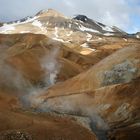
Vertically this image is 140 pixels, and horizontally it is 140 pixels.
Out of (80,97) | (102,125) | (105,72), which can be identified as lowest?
(102,125)

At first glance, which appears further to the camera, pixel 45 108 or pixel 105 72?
pixel 105 72

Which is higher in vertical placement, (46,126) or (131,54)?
(131,54)

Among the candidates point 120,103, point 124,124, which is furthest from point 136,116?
point 120,103

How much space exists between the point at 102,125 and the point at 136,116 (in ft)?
11.4

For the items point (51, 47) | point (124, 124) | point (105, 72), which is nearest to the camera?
point (124, 124)

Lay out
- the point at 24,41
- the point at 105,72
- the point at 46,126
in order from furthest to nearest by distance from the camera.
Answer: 1. the point at 24,41
2. the point at 105,72
3. the point at 46,126

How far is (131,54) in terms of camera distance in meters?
55.3

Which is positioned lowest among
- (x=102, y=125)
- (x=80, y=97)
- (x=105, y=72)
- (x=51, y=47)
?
(x=102, y=125)

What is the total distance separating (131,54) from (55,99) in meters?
13.8

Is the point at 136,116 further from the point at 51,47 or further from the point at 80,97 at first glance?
the point at 51,47

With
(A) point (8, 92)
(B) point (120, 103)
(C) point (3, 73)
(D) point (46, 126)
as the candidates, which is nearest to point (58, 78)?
(C) point (3, 73)

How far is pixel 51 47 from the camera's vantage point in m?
88.9

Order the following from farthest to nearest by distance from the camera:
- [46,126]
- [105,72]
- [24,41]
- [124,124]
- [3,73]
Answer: [24,41]
[3,73]
[105,72]
[124,124]
[46,126]

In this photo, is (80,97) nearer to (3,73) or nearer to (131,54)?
(131,54)
